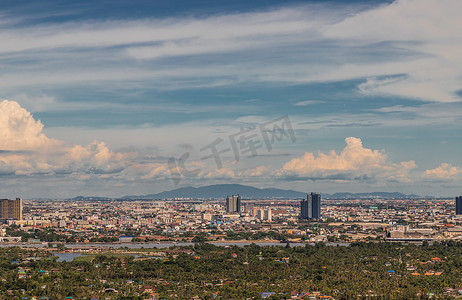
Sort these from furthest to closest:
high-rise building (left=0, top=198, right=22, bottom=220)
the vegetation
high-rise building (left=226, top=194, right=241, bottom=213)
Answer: high-rise building (left=226, top=194, right=241, bottom=213) < high-rise building (left=0, top=198, right=22, bottom=220) < the vegetation

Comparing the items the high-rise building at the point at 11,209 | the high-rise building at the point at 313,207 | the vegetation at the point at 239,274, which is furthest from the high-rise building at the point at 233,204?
the vegetation at the point at 239,274

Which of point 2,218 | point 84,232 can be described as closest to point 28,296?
point 84,232

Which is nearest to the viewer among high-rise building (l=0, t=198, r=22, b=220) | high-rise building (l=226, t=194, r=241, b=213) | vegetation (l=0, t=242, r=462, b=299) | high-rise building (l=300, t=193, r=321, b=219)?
vegetation (l=0, t=242, r=462, b=299)

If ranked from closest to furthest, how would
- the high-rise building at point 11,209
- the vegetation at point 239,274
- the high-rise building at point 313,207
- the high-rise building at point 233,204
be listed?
the vegetation at point 239,274
the high-rise building at point 11,209
the high-rise building at point 313,207
the high-rise building at point 233,204

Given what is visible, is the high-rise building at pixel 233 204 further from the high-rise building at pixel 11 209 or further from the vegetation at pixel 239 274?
the vegetation at pixel 239 274

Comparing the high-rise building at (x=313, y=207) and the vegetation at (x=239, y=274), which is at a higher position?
the high-rise building at (x=313, y=207)

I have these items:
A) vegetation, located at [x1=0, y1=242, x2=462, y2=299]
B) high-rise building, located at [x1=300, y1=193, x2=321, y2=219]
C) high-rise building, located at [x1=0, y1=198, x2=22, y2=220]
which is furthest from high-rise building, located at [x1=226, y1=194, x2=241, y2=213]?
vegetation, located at [x1=0, y1=242, x2=462, y2=299]

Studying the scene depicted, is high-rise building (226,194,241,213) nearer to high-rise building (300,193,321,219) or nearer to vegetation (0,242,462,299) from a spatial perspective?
high-rise building (300,193,321,219)

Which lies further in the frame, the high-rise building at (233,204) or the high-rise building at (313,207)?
the high-rise building at (233,204)

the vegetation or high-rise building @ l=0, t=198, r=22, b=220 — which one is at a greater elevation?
high-rise building @ l=0, t=198, r=22, b=220

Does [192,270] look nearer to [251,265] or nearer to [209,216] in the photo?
[251,265]
